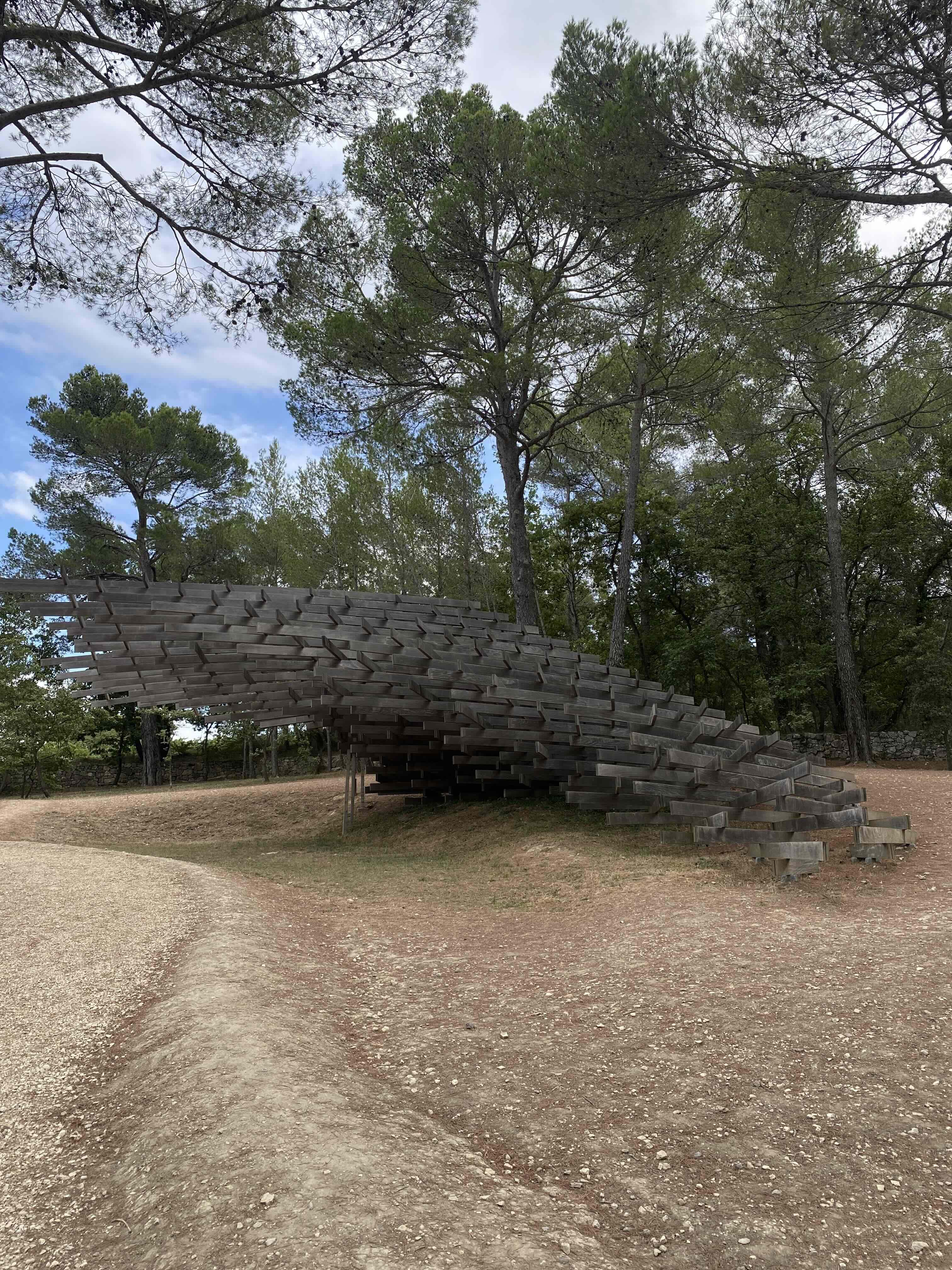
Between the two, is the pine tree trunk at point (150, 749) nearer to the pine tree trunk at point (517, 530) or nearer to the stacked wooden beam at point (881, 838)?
the pine tree trunk at point (517, 530)

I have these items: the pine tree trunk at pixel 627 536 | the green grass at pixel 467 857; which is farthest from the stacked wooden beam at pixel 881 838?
the pine tree trunk at pixel 627 536

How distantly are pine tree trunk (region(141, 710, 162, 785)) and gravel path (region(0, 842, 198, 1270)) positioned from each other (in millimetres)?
16821

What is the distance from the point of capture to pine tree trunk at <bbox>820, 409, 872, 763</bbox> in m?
15.7

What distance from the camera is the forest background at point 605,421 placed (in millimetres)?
9961

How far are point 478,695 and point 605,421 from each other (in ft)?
29.2

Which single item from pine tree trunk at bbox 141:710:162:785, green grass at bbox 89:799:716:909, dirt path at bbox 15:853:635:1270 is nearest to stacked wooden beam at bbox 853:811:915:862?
green grass at bbox 89:799:716:909

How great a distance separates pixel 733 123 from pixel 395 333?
5.88 metres

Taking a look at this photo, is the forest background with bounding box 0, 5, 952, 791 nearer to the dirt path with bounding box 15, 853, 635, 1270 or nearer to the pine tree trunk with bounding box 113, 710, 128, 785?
the pine tree trunk with bounding box 113, 710, 128, 785

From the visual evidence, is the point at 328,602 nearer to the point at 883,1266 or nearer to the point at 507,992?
the point at 507,992

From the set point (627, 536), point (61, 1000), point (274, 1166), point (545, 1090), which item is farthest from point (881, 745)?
point (274, 1166)

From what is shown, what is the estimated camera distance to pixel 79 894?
6148mm

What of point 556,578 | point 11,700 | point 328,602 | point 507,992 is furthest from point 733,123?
point 11,700

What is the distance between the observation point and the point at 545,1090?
10.2ft

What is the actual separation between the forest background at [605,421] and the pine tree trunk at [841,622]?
8cm
